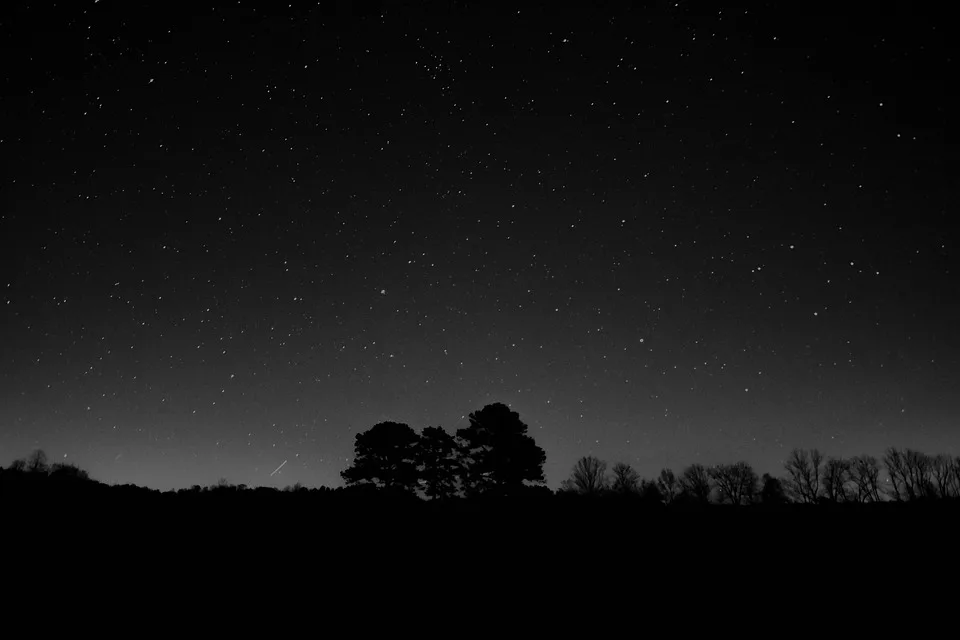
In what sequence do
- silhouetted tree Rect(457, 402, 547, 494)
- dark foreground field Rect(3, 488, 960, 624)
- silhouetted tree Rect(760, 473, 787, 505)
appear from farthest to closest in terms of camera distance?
silhouetted tree Rect(760, 473, 787, 505)
silhouetted tree Rect(457, 402, 547, 494)
dark foreground field Rect(3, 488, 960, 624)

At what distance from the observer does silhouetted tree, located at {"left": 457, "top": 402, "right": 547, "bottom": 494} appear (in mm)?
29953

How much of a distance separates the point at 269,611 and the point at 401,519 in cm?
576

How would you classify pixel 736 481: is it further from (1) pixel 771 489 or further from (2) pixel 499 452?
(2) pixel 499 452

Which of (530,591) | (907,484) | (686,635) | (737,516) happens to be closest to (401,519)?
(530,591)

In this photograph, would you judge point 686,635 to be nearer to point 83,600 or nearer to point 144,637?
point 144,637

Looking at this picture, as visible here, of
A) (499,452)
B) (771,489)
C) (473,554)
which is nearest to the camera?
(473,554)

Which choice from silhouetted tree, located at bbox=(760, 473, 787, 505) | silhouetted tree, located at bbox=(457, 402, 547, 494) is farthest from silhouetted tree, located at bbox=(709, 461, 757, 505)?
silhouetted tree, located at bbox=(457, 402, 547, 494)

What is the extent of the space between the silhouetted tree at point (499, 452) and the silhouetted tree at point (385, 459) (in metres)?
3.67

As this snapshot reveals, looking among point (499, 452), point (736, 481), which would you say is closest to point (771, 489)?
point (736, 481)

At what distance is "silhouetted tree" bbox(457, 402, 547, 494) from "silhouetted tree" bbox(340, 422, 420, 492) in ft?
12.1

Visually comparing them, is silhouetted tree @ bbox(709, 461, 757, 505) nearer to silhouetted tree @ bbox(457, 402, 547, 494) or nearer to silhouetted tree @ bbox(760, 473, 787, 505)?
silhouetted tree @ bbox(760, 473, 787, 505)

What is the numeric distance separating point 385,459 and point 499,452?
25.9 feet

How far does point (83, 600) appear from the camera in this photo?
7488 mm

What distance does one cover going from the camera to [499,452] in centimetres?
3030
